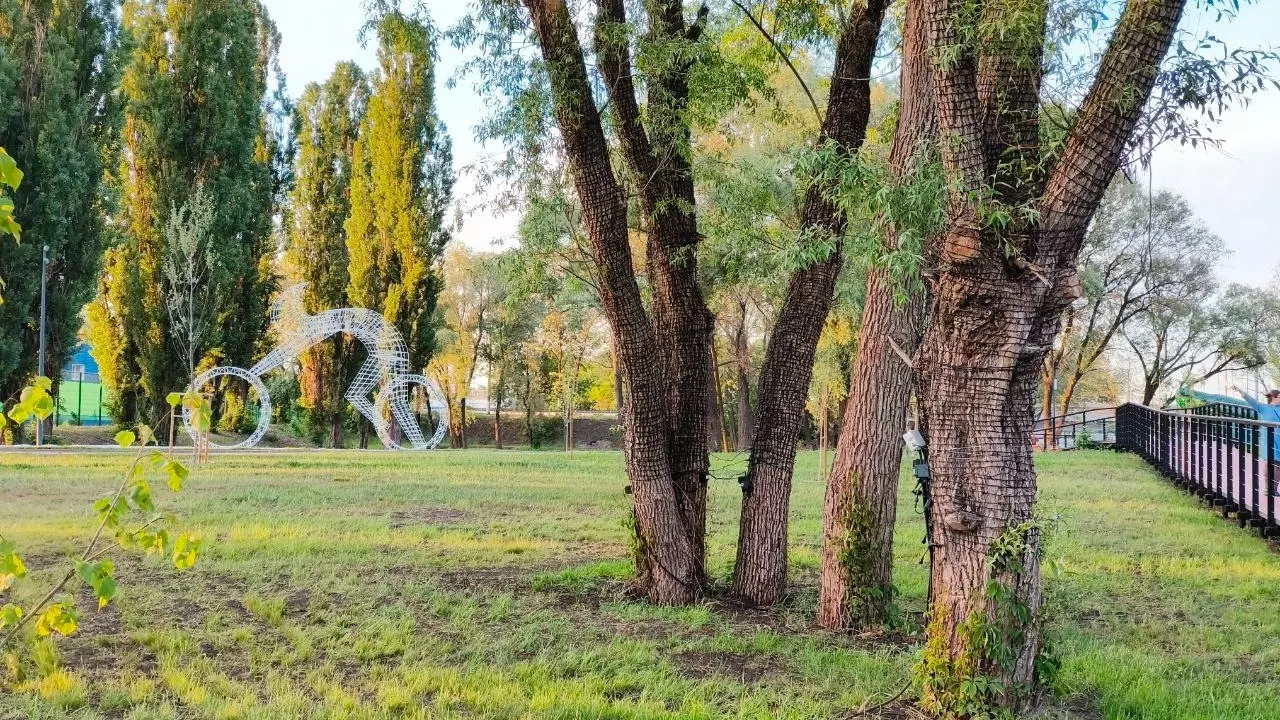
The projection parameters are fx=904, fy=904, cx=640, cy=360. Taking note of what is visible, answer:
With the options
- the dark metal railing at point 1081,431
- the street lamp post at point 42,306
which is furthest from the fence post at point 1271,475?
the street lamp post at point 42,306

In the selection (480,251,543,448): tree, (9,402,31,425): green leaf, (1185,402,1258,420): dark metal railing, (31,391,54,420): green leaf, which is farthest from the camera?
(480,251,543,448): tree

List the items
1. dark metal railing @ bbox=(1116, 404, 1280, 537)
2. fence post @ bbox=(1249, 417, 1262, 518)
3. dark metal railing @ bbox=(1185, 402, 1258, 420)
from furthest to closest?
dark metal railing @ bbox=(1185, 402, 1258, 420) < fence post @ bbox=(1249, 417, 1262, 518) < dark metal railing @ bbox=(1116, 404, 1280, 537)

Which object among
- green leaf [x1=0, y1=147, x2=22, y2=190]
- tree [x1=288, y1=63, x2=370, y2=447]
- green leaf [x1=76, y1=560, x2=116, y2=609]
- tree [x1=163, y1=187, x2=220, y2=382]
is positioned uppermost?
tree [x1=288, y1=63, x2=370, y2=447]

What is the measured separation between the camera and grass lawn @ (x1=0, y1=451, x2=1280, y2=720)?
3.99 metres

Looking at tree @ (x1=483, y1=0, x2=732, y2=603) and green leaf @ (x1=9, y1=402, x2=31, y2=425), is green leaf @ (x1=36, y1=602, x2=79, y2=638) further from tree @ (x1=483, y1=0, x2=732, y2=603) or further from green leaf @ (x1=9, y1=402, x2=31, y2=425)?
tree @ (x1=483, y1=0, x2=732, y2=603)

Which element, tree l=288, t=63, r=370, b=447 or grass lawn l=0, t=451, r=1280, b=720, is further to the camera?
tree l=288, t=63, r=370, b=447

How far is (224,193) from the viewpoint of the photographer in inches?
945

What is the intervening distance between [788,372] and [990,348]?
2.44m

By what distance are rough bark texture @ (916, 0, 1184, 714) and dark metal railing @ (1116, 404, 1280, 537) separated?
6.32m

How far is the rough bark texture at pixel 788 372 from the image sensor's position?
5875mm

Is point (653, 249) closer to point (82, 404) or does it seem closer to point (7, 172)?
point (7, 172)

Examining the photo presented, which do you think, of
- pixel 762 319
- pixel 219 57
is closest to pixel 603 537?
pixel 762 319

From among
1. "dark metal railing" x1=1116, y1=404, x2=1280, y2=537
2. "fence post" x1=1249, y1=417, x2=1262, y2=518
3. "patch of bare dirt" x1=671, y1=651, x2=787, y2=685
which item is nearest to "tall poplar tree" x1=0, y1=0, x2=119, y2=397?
"patch of bare dirt" x1=671, y1=651, x2=787, y2=685

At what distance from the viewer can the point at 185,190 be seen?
23.3m
